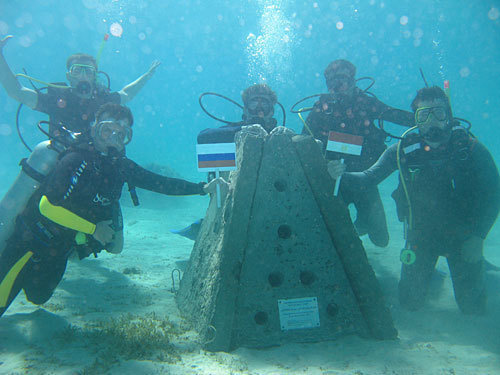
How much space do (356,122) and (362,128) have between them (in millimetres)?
189

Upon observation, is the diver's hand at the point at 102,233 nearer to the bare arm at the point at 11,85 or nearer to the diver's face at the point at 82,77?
the diver's face at the point at 82,77

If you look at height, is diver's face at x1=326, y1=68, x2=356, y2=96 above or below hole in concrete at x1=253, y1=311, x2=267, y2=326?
above

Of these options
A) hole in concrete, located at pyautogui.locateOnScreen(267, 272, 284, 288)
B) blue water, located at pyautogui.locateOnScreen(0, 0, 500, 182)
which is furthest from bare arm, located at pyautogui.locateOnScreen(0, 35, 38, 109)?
blue water, located at pyautogui.locateOnScreen(0, 0, 500, 182)

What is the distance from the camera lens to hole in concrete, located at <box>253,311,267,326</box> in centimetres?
312

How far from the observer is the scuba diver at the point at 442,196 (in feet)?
13.5

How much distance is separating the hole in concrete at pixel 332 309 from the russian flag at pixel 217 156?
6.54 ft

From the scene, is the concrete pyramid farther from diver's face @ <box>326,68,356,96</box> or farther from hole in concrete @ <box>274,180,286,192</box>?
diver's face @ <box>326,68,356,96</box>

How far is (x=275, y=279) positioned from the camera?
3.24 m

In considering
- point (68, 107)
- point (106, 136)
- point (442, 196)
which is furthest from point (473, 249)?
point (68, 107)

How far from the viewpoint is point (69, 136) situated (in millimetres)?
3826

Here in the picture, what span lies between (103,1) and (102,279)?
78730 mm

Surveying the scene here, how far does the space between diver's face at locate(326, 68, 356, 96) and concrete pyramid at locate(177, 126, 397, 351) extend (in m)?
3.50

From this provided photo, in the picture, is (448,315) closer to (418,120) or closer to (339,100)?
(418,120)

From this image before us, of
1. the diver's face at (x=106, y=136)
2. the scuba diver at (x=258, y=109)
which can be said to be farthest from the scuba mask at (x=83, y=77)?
the scuba diver at (x=258, y=109)
